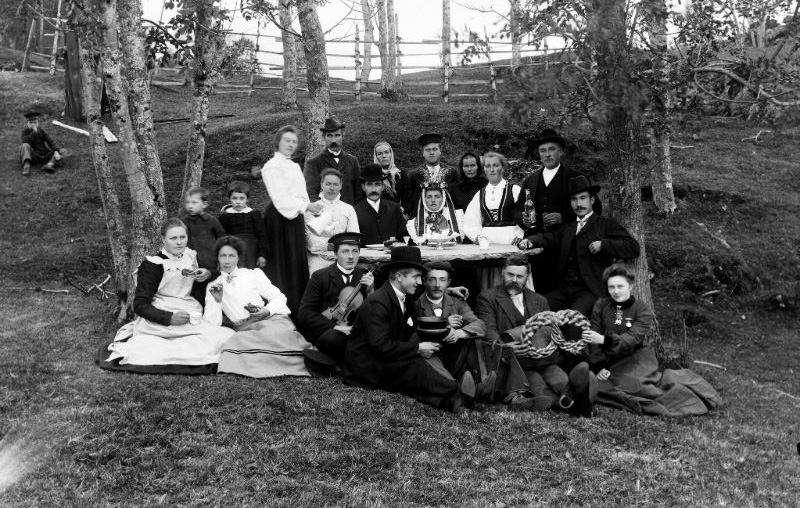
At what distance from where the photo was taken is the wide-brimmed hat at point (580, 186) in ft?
24.0

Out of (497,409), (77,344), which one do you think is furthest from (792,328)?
(77,344)

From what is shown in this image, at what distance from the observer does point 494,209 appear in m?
8.03

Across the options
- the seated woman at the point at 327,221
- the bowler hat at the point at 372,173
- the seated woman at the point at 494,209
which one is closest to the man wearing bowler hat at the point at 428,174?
the seated woman at the point at 494,209

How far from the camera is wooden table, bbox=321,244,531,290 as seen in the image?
6.94 m

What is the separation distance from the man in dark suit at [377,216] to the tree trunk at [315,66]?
3378 mm

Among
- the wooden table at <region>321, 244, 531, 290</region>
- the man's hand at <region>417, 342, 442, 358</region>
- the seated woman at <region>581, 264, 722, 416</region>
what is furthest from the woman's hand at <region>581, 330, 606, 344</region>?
the man's hand at <region>417, 342, 442, 358</region>

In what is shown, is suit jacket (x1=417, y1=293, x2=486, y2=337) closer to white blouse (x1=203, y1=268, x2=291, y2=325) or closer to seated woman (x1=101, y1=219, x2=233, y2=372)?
white blouse (x1=203, y1=268, x2=291, y2=325)

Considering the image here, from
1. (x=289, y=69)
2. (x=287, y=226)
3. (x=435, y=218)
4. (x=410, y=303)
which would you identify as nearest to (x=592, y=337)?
(x=410, y=303)

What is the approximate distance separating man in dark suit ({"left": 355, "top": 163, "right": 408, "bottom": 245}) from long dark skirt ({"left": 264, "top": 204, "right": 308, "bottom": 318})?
676 millimetres

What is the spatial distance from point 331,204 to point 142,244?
2.25 m

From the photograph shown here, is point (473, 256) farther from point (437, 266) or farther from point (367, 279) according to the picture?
point (367, 279)

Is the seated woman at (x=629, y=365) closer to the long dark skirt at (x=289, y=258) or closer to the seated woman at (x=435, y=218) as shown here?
the seated woman at (x=435, y=218)

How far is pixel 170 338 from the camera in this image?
21.6 feet

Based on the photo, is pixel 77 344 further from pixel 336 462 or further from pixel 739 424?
pixel 739 424
